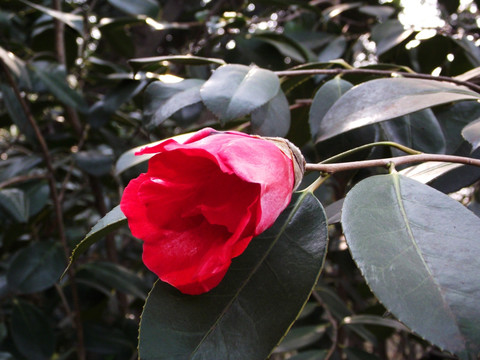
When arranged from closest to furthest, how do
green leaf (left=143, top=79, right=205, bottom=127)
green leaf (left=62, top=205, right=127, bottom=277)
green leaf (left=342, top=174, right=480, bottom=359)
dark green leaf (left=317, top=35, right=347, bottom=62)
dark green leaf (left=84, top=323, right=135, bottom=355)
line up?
green leaf (left=342, top=174, right=480, bottom=359), green leaf (left=62, top=205, right=127, bottom=277), green leaf (left=143, top=79, right=205, bottom=127), dark green leaf (left=317, top=35, right=347, bottom=62), dark green leaf (left=84, top=323, right=135, bottom=355)

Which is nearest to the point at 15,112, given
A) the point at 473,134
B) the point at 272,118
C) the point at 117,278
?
the point at 117,278

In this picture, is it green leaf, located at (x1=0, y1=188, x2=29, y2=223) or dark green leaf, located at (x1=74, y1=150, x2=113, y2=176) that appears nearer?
green leaf, located at (x1=0, y1=188, x2=29, y2=223)

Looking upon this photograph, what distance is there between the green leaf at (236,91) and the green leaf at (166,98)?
78mm


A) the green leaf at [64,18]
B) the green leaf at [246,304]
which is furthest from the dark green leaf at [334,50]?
the green leaf at [246,304]

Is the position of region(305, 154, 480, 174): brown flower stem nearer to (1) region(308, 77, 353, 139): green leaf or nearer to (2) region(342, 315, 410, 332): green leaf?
(1) region(308, 77, 353, 139): green leaf

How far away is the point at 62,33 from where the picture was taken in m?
1.36

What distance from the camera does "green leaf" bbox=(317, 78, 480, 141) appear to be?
19.3 inches

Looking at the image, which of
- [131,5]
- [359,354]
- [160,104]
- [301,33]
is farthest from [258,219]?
[131,5]

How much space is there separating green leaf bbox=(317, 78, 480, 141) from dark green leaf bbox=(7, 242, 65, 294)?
861mm

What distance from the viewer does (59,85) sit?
1151 mm

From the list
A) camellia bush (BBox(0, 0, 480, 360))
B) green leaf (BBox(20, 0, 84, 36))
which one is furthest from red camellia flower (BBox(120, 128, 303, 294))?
green leaf (BBox(20, 0, 84, 36))

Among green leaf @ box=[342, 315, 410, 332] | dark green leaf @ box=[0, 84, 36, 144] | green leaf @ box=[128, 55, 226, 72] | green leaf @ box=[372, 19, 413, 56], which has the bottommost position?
green leaf @ box=[342, 315, 410, 332]

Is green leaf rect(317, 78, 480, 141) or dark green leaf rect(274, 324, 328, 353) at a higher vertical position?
green leaf rect(317, 78, 480, 141)

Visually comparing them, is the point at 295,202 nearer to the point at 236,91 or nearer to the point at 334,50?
the point at 236,91
